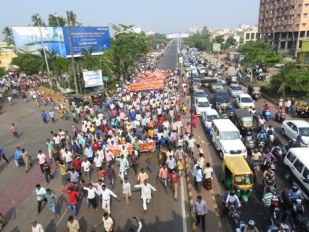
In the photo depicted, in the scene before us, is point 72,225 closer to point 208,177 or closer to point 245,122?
point 208,177

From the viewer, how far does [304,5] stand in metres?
73.0

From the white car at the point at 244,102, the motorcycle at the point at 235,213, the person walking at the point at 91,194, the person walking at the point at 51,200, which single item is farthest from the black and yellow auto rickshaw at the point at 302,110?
the person walking at the point at 51,200

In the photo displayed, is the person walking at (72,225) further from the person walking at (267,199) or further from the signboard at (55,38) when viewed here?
the signboard at (55,38)

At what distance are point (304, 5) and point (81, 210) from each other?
80.2 meters

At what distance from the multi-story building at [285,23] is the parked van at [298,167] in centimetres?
7122

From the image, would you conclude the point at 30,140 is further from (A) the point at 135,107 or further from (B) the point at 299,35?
(B) the point at 299,35

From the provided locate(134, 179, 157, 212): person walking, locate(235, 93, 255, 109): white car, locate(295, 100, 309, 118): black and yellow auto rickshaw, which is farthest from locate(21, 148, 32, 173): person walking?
locate(295, 100, 309, 118): black and yellow auto rickshaw

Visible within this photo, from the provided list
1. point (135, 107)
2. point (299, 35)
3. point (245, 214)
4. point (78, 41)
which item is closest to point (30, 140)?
point (135, 107)

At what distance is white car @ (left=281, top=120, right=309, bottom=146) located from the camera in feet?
57.1

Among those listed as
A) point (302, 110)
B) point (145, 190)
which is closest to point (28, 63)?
point (302, 110)

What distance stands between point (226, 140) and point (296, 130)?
4.97 m

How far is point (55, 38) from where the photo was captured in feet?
177

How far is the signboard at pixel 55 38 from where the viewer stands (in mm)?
53531

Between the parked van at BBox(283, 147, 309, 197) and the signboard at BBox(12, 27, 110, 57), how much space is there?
4560 centimetres
